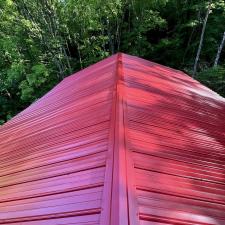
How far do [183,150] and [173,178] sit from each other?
1.69 ft

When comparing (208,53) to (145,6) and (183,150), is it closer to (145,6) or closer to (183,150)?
(145,6)

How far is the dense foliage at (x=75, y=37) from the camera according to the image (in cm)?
1130

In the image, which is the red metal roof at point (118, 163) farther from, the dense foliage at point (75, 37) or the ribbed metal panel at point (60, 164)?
the dense foliage at point (75, 37)

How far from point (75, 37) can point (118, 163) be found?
10577 mm

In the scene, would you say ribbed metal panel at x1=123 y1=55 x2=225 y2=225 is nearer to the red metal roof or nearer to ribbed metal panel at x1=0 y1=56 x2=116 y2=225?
the red metal roof

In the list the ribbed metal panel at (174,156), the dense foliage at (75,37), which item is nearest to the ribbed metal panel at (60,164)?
the ribbed metal panel at (174,156)

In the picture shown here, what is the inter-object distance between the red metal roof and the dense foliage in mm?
7324

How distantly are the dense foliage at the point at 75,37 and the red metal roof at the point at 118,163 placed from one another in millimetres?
7324

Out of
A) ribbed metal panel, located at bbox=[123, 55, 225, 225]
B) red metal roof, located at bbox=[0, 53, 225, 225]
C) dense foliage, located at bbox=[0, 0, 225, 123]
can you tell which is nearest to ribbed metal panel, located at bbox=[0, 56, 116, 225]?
red metal roof, located at bbox=[0, 53, 225, 225]

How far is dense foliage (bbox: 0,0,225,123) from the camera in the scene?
11297mm

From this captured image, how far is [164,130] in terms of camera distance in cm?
272

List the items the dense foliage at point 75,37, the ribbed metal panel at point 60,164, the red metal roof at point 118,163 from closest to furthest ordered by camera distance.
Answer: the red metal roof at point 118,163
the ribbed metal panel at point 60,164
the dense foliage at point 75,37

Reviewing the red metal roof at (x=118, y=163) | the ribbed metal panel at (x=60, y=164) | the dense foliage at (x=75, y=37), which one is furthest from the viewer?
the dense foliage at (x=75, y=37)

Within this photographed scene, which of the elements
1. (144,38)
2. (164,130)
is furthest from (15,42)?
(164,130)
